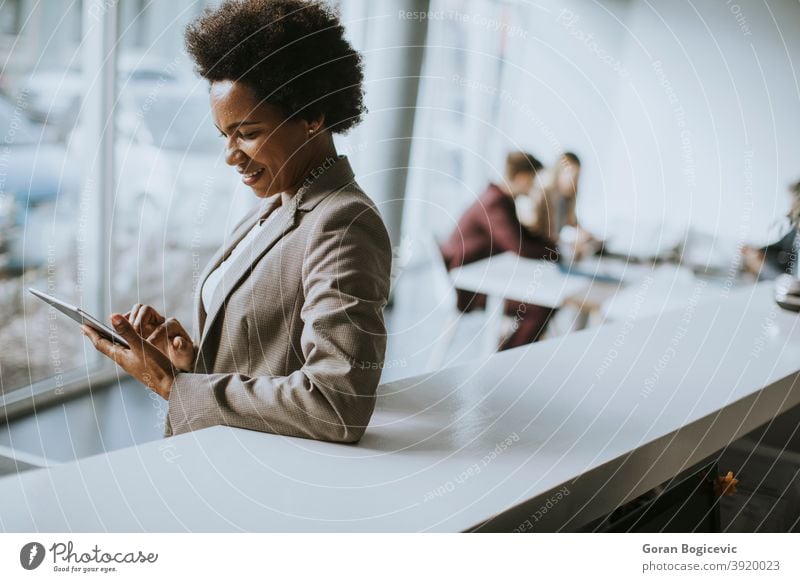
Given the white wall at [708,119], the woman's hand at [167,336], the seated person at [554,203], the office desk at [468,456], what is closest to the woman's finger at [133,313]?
the woman's hand at [167,336]

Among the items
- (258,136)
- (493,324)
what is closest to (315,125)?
(258,136)

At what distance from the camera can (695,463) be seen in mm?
1051

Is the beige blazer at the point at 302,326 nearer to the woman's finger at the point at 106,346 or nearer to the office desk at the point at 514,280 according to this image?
the woman's finger at the point at 106,346

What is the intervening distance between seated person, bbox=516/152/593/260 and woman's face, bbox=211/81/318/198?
6.02 ft

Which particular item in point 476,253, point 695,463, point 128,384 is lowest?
point 695,463

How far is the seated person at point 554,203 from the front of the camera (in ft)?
9.32

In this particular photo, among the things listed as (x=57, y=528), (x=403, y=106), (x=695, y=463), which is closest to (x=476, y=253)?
(x=403, y=106)

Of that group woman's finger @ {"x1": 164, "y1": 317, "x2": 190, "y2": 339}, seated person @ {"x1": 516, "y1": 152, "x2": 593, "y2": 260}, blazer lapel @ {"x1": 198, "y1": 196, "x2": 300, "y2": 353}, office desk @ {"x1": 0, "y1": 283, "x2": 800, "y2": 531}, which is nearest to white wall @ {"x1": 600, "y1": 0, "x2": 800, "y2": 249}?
seated person @ {"x1": 516, "y1": 152, "x2": 593, "y2": 260}

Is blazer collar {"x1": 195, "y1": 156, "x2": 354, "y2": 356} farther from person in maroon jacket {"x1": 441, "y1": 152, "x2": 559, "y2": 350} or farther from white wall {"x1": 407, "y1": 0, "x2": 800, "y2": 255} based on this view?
person in maroon jacket {"x1": 441, "y1": 152, "x2": 559, "y2": 350}

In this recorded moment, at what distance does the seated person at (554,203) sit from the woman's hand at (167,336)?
6.16 ft

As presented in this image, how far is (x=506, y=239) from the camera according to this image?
8.46ft

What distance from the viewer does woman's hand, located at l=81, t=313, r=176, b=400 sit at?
883 millimetres
